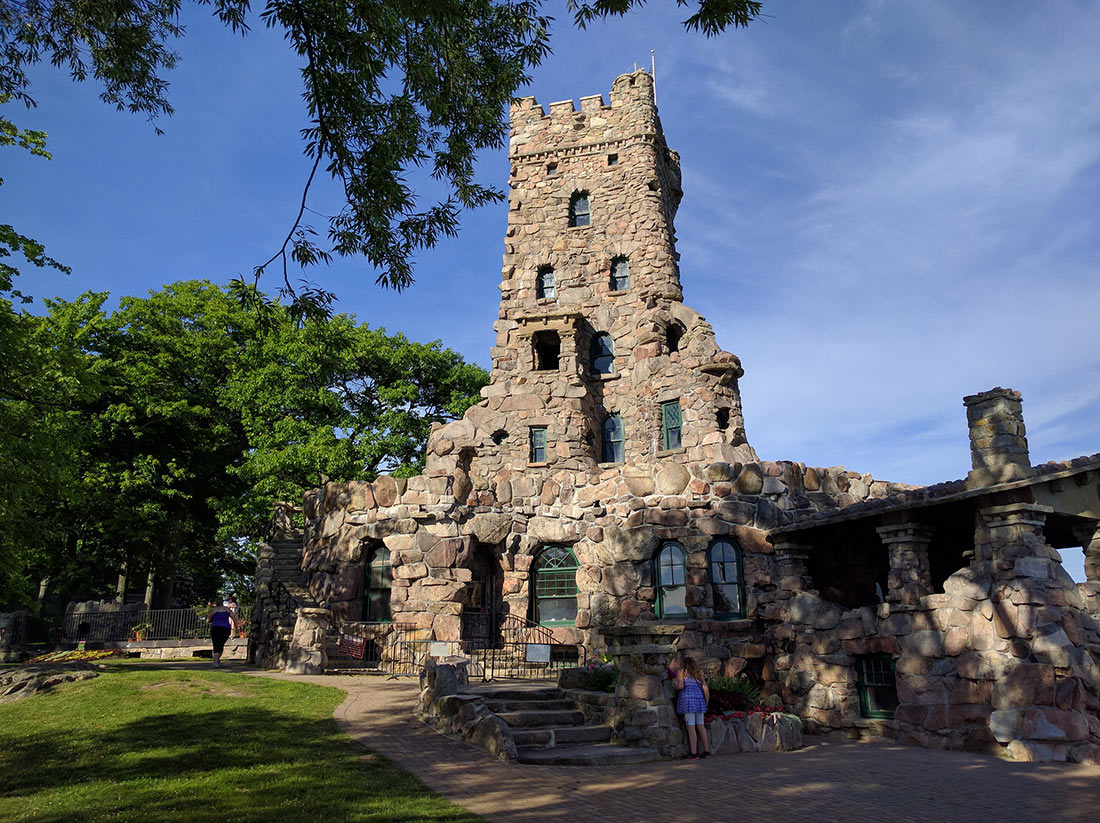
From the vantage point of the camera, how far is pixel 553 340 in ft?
81.0

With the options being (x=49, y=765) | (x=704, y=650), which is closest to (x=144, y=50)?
(x=49, y=765)

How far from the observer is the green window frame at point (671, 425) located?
22.2 meters

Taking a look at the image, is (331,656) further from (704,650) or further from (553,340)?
(553,340)

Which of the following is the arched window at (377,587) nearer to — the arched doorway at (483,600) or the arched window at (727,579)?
the arched doorway at (483,600)

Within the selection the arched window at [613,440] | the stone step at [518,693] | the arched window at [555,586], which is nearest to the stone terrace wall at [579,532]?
the arched window at [555,586]

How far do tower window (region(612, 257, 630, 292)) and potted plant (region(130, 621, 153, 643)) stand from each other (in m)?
19.7

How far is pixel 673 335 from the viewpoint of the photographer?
2445 cm

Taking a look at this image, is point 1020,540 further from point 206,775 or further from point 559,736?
point 206,775

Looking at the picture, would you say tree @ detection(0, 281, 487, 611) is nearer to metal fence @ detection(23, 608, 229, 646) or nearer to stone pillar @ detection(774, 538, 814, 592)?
metal fence @ detection(23, 608, 229, 646)

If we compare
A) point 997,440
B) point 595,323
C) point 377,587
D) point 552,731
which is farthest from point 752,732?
point 595,323

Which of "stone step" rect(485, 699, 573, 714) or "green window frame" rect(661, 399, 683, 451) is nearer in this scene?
"stone step" rect(485, 699, 573, 714)

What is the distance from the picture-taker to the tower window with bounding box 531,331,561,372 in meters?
24.1

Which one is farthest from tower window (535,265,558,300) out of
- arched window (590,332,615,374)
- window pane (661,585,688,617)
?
window pane (661,585,688,617)

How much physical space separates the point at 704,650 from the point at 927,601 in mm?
5171
